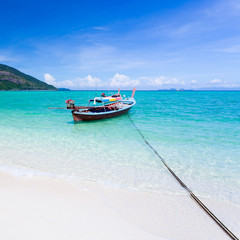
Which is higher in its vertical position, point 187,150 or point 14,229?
point 14,229

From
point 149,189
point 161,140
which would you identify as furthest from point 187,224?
point 161,140

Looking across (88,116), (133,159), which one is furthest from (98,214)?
(88,116)

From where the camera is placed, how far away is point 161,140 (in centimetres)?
1184

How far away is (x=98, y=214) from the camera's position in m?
4.19

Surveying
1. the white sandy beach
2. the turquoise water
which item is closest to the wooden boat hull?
the turquoise water

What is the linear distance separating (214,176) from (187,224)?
11.6 feet

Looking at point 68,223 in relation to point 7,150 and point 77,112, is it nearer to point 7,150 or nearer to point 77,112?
point 7,150

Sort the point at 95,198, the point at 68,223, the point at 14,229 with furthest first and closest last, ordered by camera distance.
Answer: the point at 95,198 → the point at 68,223 → the point at 14,229

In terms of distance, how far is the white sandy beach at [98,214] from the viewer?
350cm

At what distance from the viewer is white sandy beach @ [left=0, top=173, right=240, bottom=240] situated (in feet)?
11.5

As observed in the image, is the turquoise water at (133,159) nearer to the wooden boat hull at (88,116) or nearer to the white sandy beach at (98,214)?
the white sandy beach at (98,214)

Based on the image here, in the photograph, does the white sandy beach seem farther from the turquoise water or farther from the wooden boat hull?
the wooden boat hull

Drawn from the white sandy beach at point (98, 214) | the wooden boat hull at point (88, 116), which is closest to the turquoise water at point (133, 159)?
the white sandy beach at point (98, 214)

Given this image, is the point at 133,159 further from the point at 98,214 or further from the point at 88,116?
the point at 88,116
